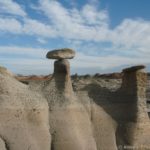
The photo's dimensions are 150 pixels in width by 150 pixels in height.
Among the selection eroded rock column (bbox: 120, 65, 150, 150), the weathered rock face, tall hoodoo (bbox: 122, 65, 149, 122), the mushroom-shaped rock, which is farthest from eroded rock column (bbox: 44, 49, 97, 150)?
tall hoodoo (bbox: 122, 65, 149, 122)

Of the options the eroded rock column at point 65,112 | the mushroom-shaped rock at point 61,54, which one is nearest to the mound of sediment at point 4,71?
the eroded rock column at point 65,112

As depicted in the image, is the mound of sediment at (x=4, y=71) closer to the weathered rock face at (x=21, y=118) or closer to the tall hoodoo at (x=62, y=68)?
the weathered rock face at (x=21, y=118)

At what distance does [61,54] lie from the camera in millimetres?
11992

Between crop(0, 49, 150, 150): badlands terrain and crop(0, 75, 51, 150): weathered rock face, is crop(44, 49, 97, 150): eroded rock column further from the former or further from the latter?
crop(0, 75, 51, 150): weathered rock face

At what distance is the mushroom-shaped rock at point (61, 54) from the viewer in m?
12.0

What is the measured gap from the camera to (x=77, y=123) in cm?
1200

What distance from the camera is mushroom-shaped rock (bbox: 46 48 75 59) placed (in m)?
12.0

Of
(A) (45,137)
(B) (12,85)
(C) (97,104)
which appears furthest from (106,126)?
(B) (12,85)

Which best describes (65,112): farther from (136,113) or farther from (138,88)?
(138,88)

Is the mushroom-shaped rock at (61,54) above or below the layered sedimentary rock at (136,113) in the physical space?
above

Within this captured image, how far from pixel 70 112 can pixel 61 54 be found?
4.77 ft

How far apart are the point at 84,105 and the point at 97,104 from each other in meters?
0.56

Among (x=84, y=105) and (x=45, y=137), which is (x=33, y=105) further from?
(x=84, y=105)

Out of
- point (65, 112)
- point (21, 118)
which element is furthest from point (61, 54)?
point (21, 118)
